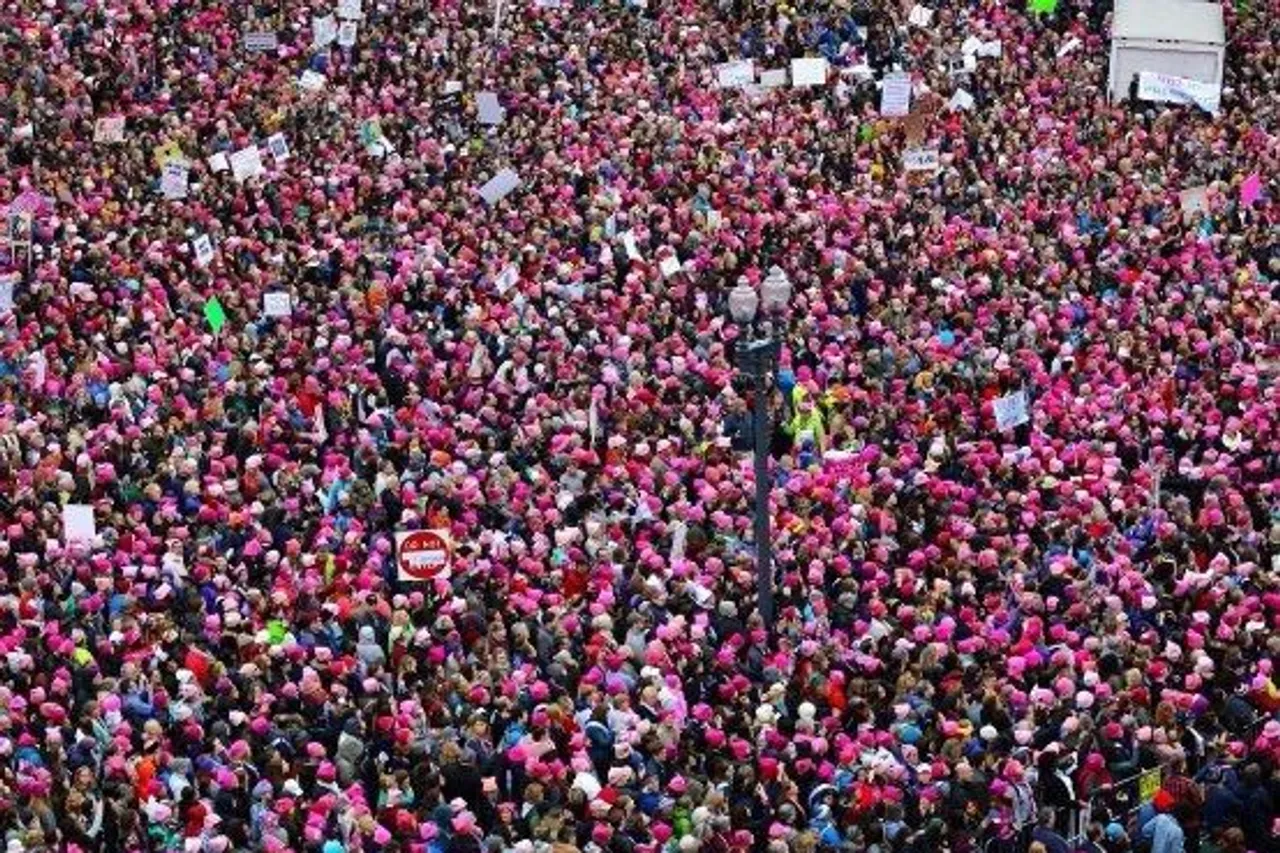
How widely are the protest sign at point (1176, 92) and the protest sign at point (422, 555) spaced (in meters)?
15.4

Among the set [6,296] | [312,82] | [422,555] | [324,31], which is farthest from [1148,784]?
[324,31]

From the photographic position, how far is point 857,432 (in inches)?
1233

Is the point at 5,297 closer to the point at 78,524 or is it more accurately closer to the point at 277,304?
the point at 277,304

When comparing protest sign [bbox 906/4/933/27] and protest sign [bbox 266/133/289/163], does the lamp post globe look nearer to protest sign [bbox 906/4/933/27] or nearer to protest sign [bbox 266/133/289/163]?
protest sign [bbox 266/133/289/163]

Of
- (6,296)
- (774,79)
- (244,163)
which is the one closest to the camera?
(6,296)

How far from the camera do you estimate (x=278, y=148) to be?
38.4m

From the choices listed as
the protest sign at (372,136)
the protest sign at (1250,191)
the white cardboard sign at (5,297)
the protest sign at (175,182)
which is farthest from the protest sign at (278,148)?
the protest sign at (1250,191)

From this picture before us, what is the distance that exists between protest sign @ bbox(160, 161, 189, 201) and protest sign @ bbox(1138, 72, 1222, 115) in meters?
12.0

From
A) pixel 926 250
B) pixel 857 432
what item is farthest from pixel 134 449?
pixel 926 250

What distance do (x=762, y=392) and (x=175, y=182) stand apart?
1204 cm

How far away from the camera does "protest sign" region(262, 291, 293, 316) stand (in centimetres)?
3431

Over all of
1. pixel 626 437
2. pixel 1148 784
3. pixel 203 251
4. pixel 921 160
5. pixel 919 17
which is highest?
pixel 919 17

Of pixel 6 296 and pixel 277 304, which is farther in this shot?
pixel 277 304

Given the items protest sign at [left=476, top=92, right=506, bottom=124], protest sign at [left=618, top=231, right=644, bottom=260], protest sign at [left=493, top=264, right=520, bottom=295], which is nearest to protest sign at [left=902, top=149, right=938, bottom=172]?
protest sign at [left=618, top=231, right=644, bottom=260]
